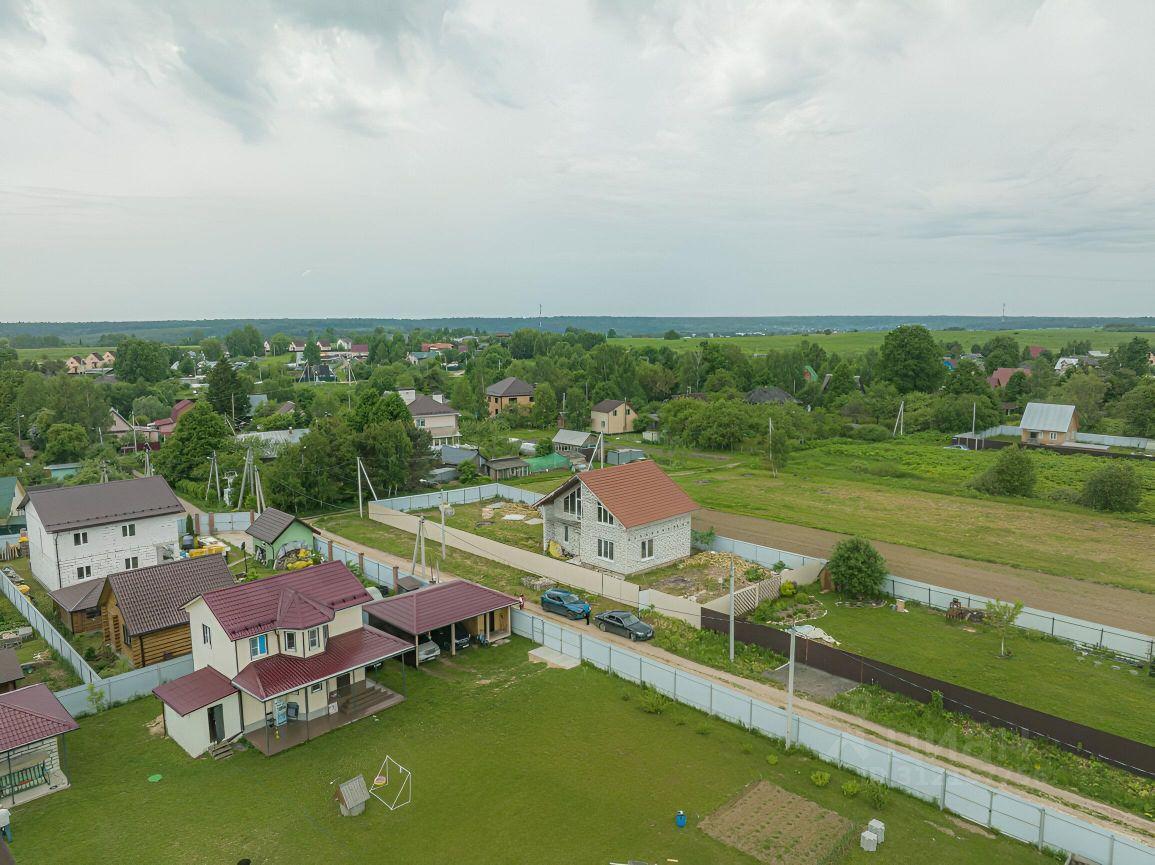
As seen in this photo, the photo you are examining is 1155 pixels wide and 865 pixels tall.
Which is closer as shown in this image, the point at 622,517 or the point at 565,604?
A: the point at 565,604

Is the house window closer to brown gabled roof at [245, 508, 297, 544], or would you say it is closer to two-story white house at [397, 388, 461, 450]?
brown gabled roof at [245, 508, 297, 544]

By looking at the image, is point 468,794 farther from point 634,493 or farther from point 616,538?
point 634,493

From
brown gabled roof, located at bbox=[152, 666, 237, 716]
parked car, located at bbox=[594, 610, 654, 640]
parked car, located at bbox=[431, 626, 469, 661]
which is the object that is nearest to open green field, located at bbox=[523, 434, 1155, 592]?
parked car, located at bbox=[594, 610, 654, 640]

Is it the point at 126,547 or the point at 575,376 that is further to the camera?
the point at 575,376

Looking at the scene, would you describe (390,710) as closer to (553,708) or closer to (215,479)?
(553,708)

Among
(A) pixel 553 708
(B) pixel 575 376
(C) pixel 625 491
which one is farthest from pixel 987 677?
(B) pixel 575 376

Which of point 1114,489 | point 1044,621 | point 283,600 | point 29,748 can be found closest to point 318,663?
point 283,600
